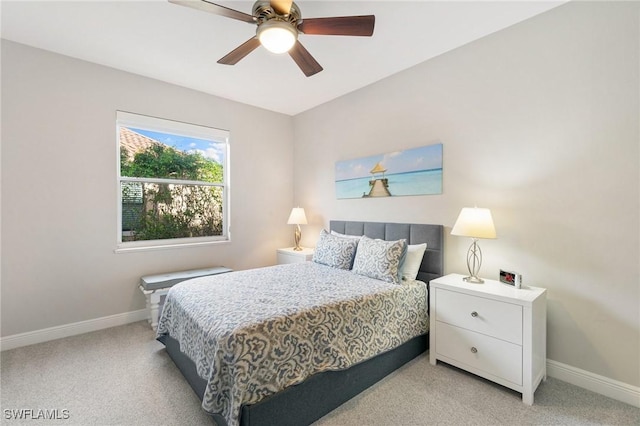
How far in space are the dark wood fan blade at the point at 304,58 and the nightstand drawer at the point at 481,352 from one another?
2.32 meters

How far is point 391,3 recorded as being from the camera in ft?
6.77

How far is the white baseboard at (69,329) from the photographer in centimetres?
257

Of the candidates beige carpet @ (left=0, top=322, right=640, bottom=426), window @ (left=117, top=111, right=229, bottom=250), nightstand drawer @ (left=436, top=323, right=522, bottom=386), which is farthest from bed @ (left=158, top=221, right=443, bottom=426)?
window @ (left=117, top=111, right=229, bottom=250)

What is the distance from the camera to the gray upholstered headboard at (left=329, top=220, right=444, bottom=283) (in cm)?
272

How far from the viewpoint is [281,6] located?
1.69 metres

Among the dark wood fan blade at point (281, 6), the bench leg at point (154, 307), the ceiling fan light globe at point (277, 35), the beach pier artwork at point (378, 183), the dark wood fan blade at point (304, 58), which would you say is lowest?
the bench leg at point (154, 307)

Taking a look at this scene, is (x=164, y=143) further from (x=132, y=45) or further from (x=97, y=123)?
(x=132, y=45)

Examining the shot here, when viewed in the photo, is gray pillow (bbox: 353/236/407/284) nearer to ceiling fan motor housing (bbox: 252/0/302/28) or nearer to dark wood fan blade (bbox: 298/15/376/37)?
dark wood fan blade (bbox: 298/15/376/37)

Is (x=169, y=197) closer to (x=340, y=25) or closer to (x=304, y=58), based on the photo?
(x=304, y=58)

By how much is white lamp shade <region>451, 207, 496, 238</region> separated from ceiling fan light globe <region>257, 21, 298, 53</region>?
1831 millimetres

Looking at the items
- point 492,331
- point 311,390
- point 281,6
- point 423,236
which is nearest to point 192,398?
point 311,390

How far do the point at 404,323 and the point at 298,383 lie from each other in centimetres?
107

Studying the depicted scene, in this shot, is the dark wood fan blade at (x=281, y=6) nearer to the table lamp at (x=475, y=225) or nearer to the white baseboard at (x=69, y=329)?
the table lamp at (x=475, y=225)

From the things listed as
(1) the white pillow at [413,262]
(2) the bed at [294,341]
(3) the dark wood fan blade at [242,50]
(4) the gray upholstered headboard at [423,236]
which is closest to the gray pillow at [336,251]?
(2) the bed at [294,341]
